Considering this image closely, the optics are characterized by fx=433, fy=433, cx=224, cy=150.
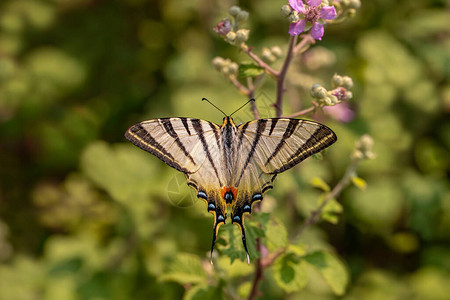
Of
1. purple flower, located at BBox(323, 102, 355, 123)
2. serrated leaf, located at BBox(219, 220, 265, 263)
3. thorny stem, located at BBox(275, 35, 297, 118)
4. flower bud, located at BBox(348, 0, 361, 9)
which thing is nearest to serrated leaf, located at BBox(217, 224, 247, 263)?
serrated leaf, located at BBox(219, 220, 265, 263)

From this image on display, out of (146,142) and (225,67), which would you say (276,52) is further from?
(146,142)

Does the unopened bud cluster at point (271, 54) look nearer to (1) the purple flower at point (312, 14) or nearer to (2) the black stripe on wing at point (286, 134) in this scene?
(1) the purple flower at point (312, 14)

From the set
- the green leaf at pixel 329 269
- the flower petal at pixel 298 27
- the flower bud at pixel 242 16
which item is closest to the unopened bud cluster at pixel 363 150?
the green leaf at pixel 329 269

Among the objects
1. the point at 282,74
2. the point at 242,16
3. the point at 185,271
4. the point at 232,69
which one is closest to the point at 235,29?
the point at 242,16

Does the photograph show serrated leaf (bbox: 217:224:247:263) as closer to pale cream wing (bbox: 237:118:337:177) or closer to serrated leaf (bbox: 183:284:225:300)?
pale cream wing (bbox: 237:118:337:177)

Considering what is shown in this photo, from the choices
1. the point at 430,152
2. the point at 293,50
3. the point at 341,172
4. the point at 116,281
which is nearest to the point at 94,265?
the point at 116,281
